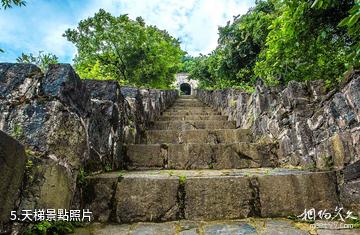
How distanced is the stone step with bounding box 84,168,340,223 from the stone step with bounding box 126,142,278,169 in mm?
928

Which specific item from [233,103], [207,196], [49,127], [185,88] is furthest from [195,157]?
[185,88]

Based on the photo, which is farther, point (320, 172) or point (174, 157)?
point (174, 157)

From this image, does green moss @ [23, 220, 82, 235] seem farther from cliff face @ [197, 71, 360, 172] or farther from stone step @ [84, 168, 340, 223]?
cliff face @ [197, 71, 360, 172]

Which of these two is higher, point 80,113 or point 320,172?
point 80,113

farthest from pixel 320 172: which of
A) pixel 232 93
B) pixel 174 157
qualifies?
pixel 232 93

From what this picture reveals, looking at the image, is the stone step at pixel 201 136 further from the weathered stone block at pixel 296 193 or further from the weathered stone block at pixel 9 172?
the weathered stone block at pixel 9 172

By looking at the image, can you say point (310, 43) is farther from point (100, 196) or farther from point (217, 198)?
point (100, 196)

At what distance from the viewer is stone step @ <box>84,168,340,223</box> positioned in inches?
85.4

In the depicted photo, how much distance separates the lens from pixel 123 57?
40.0ft

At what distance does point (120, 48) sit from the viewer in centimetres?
1205

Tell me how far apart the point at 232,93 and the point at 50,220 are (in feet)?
16.2

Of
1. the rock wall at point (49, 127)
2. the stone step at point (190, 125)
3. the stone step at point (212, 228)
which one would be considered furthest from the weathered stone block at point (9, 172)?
the stone step at point (190, 125)

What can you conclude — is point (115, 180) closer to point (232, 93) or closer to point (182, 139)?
point (182, 139)

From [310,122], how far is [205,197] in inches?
54.5
